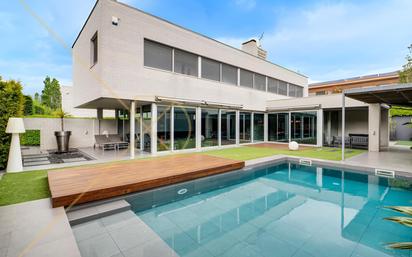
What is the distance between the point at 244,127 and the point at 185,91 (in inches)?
251

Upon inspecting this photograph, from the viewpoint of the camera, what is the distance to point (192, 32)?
11.6 m

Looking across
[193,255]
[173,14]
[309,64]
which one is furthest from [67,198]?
[309,64]

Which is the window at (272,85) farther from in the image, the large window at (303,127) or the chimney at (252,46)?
the large window at (303,127)

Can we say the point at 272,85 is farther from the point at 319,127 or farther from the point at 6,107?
the point at 6,107

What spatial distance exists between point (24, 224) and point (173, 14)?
13.6 metres

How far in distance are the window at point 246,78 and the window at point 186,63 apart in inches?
182

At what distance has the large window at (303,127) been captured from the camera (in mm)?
14930

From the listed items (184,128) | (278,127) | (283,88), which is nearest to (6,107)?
(184,128)

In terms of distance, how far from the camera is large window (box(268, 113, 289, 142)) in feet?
53.2

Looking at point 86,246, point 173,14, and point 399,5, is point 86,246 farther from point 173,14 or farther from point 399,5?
point 399,5

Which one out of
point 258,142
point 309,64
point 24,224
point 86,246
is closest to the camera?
point 86,246

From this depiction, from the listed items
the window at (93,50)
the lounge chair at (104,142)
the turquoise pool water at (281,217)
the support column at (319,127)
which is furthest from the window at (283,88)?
the window at (93,50)

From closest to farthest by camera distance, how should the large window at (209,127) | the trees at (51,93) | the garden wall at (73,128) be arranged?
1. the garden wall at (73,128)
2. the large window at (209,127)
3. the trees at (51,93)

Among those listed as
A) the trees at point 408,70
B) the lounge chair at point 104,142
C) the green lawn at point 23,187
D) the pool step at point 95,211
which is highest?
the trees at point 408,70
